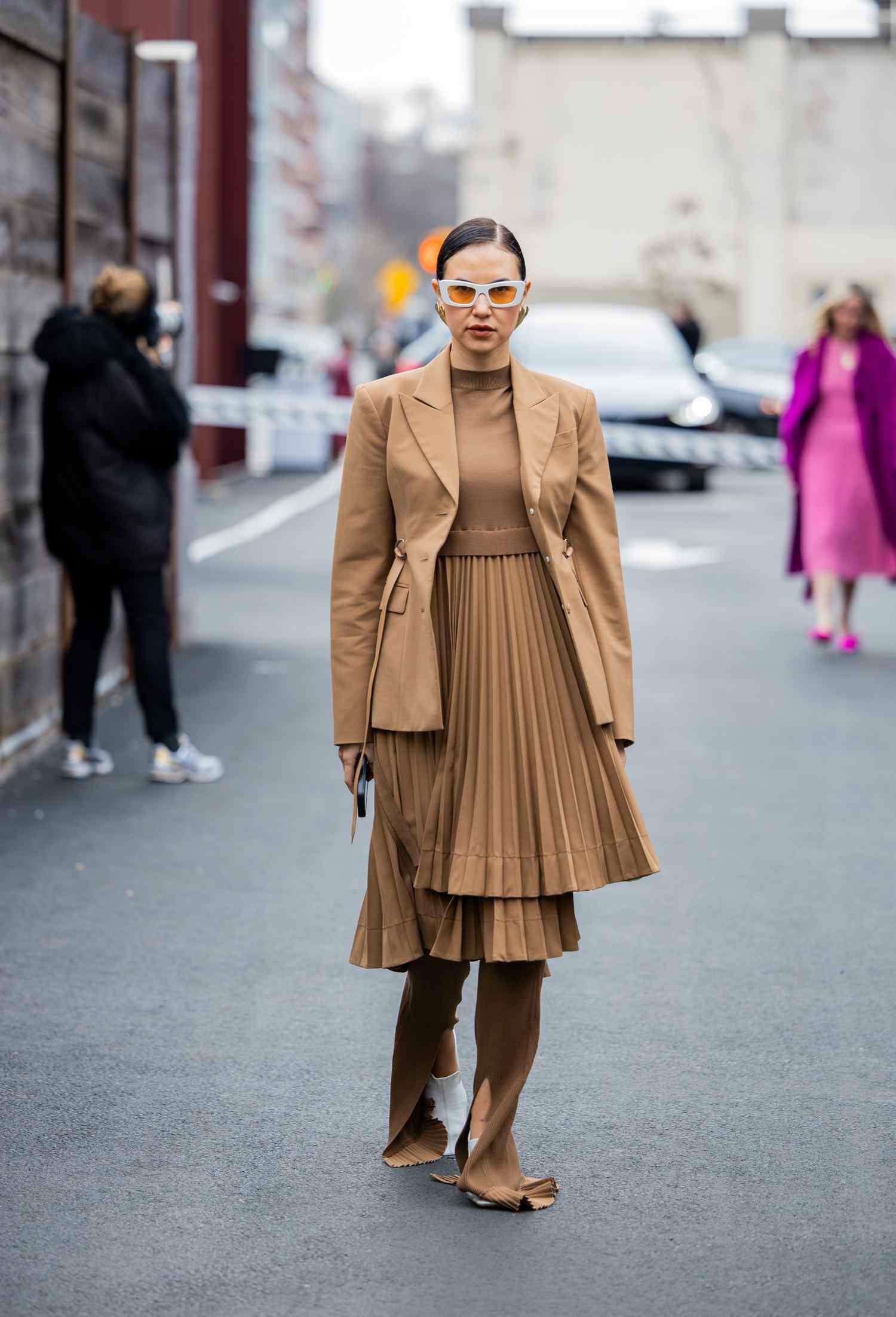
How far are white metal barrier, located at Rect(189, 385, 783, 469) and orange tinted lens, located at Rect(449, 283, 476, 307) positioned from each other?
13.8 m

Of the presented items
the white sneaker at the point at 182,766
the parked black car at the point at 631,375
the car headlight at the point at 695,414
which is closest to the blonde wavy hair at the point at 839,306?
the white sneaker at the point at 182,766

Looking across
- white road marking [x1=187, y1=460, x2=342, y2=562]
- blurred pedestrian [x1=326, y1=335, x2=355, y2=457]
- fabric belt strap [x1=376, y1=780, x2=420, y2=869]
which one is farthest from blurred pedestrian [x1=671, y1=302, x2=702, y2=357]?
fabric belt strap [x1=376, y1=780, x2=420, y2=869]

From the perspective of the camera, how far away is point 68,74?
895 cm

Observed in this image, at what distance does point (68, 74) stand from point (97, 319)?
1.67m

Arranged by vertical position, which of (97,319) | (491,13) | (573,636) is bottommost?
(573,636)

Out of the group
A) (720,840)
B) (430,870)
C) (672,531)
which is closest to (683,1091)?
(430,870)

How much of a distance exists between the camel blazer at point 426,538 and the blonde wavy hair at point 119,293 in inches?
153

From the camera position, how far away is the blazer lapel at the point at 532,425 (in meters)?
3.98

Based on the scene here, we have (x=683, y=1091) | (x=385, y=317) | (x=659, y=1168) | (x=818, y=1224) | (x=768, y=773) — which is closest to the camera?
(x=818, y=1224)

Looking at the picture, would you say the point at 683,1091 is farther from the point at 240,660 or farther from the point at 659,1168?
the point at 240,660

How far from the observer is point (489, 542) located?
4.02 m

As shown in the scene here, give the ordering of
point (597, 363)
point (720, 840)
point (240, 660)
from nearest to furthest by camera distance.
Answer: point (720, 840) → point (240, 660) → point (597, 363)

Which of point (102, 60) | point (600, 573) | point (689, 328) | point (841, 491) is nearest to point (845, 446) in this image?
point (841, 491)

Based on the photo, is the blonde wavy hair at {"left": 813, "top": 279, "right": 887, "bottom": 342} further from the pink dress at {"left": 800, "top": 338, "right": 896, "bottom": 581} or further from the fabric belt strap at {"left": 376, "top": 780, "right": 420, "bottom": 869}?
the fabric belt strap at {"left": 376, "top": 780, "right": 420, "bottom": 869}
